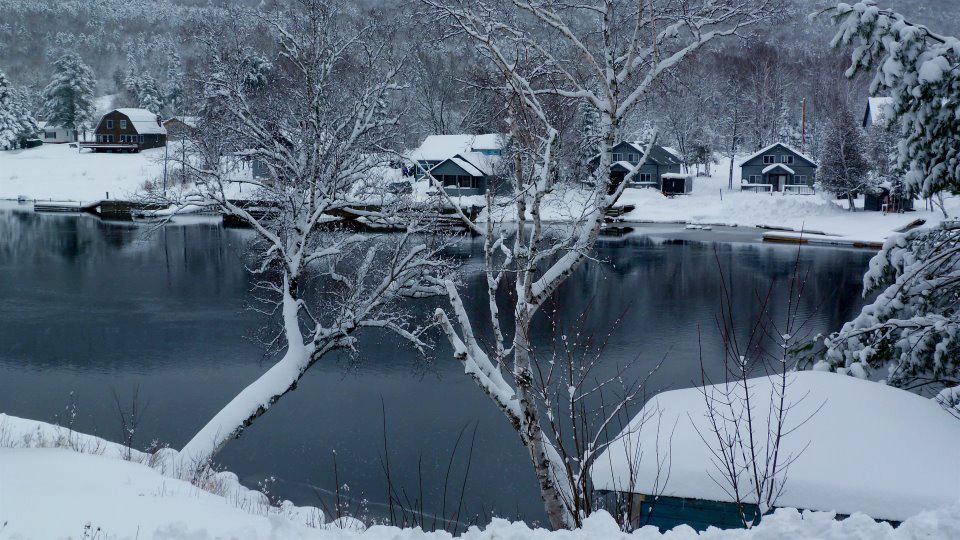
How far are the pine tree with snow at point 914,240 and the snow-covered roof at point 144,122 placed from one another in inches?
3396

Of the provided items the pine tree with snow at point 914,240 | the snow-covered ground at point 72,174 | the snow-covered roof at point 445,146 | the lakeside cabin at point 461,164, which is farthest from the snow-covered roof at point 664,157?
the pine tree with snow at point 914,240

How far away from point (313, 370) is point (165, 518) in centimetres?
1271

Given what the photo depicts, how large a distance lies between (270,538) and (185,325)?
19.5 meters

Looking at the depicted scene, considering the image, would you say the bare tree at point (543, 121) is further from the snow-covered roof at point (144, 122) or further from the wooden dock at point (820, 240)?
the snow-covered roof at point (144, 122)

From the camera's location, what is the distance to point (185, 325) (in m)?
23.2

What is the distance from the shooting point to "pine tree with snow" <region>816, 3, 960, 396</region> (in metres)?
9.04

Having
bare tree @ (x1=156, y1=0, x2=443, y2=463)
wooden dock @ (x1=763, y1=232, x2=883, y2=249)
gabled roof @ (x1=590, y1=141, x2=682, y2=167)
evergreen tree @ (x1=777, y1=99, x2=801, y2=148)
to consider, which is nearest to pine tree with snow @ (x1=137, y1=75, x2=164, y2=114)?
gabled roof @ (x1=590, y1=141, x2=682, y2=167)

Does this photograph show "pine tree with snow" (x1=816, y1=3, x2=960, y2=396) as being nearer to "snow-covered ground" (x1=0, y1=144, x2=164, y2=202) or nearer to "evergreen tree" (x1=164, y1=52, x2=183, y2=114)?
"snow-covered ground" (x1=0, y1=144, x2=164, y2=202)

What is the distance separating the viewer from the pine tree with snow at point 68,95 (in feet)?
290

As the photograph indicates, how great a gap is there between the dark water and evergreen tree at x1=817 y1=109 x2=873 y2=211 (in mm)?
16119

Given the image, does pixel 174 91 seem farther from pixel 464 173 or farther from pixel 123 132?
pixel 464 173

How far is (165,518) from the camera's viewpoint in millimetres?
6324

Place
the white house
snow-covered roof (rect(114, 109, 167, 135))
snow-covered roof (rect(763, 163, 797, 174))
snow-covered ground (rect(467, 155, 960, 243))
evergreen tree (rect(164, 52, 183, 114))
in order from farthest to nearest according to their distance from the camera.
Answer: the white house → evergreen tree (rect(164, 52, 183, 114)) → snow-covered roof (rect(114, 109, 167, 135)) → snow-covered roof (rect(763, 163, 797, 174)) → snow-covered ground (rect(467, 155, 960, 243))

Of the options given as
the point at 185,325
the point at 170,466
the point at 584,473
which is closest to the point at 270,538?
the point at 584,473
